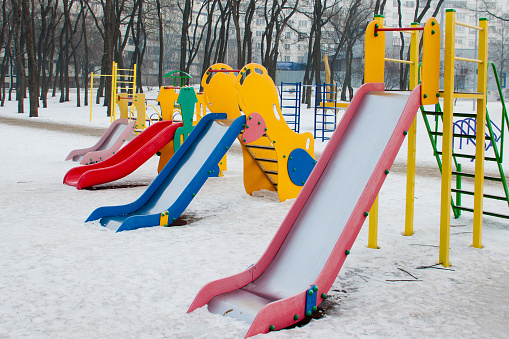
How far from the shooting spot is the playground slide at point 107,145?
10.7 metres

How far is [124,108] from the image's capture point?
562 inches

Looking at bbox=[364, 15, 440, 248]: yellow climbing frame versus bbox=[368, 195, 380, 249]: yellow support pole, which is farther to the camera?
bbox=[368, 195, 380, 249]: yellow support pole

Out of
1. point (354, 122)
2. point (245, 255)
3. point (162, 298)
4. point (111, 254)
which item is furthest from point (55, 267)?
point (354, 122)

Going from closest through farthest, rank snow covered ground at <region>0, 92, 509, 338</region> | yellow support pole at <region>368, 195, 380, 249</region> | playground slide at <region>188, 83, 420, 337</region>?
snow covered ground at <region>0, 92, 509, 338</region> → playground slide at <region>188, 83, 420, 337</region> → yellow support pole at <region>368, 195, 380, 249</region>

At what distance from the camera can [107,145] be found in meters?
11.3

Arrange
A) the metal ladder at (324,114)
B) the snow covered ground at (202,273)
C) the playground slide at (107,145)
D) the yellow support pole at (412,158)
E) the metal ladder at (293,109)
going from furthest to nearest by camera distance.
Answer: the metal ladder at (293,109)
the metal ladder at (324,114)
the playground slide at (107,145)
the yellow support pole at (412,158)
the snow covered ground at (202,273)

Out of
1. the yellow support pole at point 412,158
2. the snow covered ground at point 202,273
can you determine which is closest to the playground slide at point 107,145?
the snow covered ground at point 202,273

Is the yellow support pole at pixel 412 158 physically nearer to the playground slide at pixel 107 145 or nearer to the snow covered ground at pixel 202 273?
the snow covered ground at pixel 202 273

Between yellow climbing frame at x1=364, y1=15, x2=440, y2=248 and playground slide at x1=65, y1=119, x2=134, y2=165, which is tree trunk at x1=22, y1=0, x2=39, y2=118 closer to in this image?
playground slide at x1=65, y1=119, x2=134, y2=165

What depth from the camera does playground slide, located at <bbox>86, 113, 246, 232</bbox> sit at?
6.02 meters

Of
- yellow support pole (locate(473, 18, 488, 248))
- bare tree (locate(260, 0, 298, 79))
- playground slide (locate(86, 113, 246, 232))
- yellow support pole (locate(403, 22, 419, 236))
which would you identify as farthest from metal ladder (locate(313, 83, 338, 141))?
bare tree (locate(260, 0, 298, 79))

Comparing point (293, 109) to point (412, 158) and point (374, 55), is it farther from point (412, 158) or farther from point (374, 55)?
point (374, 55)

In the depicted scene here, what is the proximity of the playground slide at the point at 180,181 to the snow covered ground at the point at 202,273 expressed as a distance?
19 cm

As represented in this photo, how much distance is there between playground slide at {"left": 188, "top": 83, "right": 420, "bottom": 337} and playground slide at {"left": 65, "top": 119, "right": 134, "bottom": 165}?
7.06 metres
